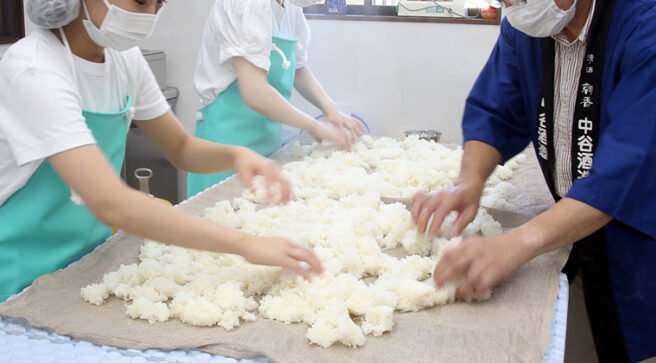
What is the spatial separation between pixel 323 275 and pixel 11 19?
2551 mm

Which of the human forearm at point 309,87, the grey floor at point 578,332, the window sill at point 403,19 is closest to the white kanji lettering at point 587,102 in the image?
the grey floor at point 578,332

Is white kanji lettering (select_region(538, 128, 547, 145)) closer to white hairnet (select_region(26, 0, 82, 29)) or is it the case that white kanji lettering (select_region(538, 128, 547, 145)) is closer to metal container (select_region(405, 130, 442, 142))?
white hairnet (select_region(26, 0, 82, 29))

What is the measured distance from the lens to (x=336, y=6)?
3.55m

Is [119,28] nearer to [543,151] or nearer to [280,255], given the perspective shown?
[280,255]

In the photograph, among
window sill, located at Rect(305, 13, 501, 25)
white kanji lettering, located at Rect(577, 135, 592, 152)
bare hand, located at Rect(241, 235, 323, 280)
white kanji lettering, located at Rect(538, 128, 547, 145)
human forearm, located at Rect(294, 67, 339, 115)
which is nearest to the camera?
bare hand, located at Rect(241, 235, 323, 280)

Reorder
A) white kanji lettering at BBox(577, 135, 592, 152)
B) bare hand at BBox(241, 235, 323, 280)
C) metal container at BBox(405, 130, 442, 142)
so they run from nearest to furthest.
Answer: bare hand at BBox(241, 235, 323, 280) → white kanji lettering at BBox(577, 135, 592, 152) → metal container at BBox(405, 130, 442, 142)

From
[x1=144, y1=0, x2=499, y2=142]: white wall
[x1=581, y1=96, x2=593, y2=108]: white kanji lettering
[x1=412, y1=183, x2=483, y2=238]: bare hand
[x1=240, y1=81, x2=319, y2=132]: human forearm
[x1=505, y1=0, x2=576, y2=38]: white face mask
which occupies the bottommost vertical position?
[x1=144, y1=0, x2=499, y2=142]: white wall

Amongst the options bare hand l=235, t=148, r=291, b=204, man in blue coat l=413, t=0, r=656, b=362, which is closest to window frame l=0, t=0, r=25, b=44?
bare hand l=235, t=148, r=291, b=204

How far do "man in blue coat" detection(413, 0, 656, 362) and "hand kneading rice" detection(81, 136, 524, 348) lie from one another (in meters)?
0.09

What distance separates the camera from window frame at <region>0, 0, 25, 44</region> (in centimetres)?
281

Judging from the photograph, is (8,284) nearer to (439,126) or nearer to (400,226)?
(400,226)

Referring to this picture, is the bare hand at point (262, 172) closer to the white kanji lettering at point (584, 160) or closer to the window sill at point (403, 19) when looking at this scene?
the white kanji lettering at point (584, 160)

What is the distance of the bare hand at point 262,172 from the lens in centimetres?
136

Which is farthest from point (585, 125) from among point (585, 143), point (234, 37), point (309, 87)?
point (309, 87)
